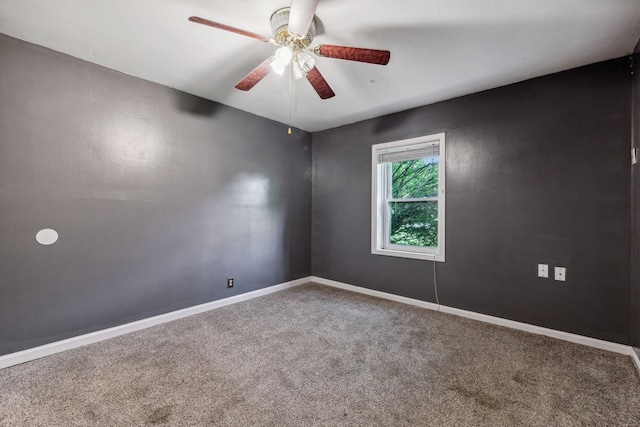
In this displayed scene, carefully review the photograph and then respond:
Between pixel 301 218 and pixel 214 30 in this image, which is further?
pixel 301 218

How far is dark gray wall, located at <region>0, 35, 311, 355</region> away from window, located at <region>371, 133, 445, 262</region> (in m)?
1.52

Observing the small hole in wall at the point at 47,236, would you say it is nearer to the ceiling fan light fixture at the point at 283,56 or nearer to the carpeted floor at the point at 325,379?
the carpeted floor at the point at 325,379

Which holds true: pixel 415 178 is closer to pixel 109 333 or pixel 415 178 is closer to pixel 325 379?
pixel 325 379

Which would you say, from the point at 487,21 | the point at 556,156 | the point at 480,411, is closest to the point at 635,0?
the point at 487,21

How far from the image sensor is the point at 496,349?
2.22 metres

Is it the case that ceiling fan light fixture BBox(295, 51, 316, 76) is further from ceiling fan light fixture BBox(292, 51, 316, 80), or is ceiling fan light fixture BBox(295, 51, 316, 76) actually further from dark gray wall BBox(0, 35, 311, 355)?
dark gray wall BBox(0, 35, 311, 355)

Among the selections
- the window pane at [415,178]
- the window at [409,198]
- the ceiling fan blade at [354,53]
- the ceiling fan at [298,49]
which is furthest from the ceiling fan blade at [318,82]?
the window pane at [415,178]

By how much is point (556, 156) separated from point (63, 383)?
4.09 metres

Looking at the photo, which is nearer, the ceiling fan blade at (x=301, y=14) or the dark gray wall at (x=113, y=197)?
the ceiling fan blade at (x=301, y=14)

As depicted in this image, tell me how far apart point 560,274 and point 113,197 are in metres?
3.97

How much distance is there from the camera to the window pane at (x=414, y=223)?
10.8 feet

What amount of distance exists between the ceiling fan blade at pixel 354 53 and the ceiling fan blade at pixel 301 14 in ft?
0.66

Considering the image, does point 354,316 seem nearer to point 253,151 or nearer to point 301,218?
point 301,218

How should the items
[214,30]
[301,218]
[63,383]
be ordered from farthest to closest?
[301,218] < [214,30] < [63,383]
